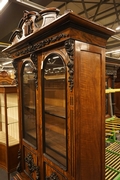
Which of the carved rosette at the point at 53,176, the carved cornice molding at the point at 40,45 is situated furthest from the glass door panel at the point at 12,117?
the carved rosette at the point at 53,176

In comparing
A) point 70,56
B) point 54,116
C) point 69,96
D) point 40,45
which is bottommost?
point 54,116

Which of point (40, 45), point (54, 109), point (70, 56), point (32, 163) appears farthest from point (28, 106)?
point (70, 56)

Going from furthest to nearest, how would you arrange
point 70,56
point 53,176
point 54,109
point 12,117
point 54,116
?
point 12,117 → point 54,109 → point 54,116 → point 53,176 → point 70,56

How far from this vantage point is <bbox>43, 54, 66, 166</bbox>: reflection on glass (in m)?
1.40

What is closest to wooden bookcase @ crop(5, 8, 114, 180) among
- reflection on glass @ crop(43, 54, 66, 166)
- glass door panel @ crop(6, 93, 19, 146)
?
reflection on glass @ crop(43, 54, 66, 166)

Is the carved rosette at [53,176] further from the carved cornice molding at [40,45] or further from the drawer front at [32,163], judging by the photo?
the carved cornice molding at [40,45]

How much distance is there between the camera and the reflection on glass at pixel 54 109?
140cm

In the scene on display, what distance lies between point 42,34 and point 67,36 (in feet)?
1.09

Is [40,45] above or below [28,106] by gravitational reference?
above

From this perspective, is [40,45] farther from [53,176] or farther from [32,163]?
[32,163]

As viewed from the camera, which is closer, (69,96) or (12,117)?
(69,96)

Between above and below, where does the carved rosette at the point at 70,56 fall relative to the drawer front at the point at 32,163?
above

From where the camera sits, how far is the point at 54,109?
1583 millimetres

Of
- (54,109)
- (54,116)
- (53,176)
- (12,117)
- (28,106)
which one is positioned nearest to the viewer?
(53,176)
